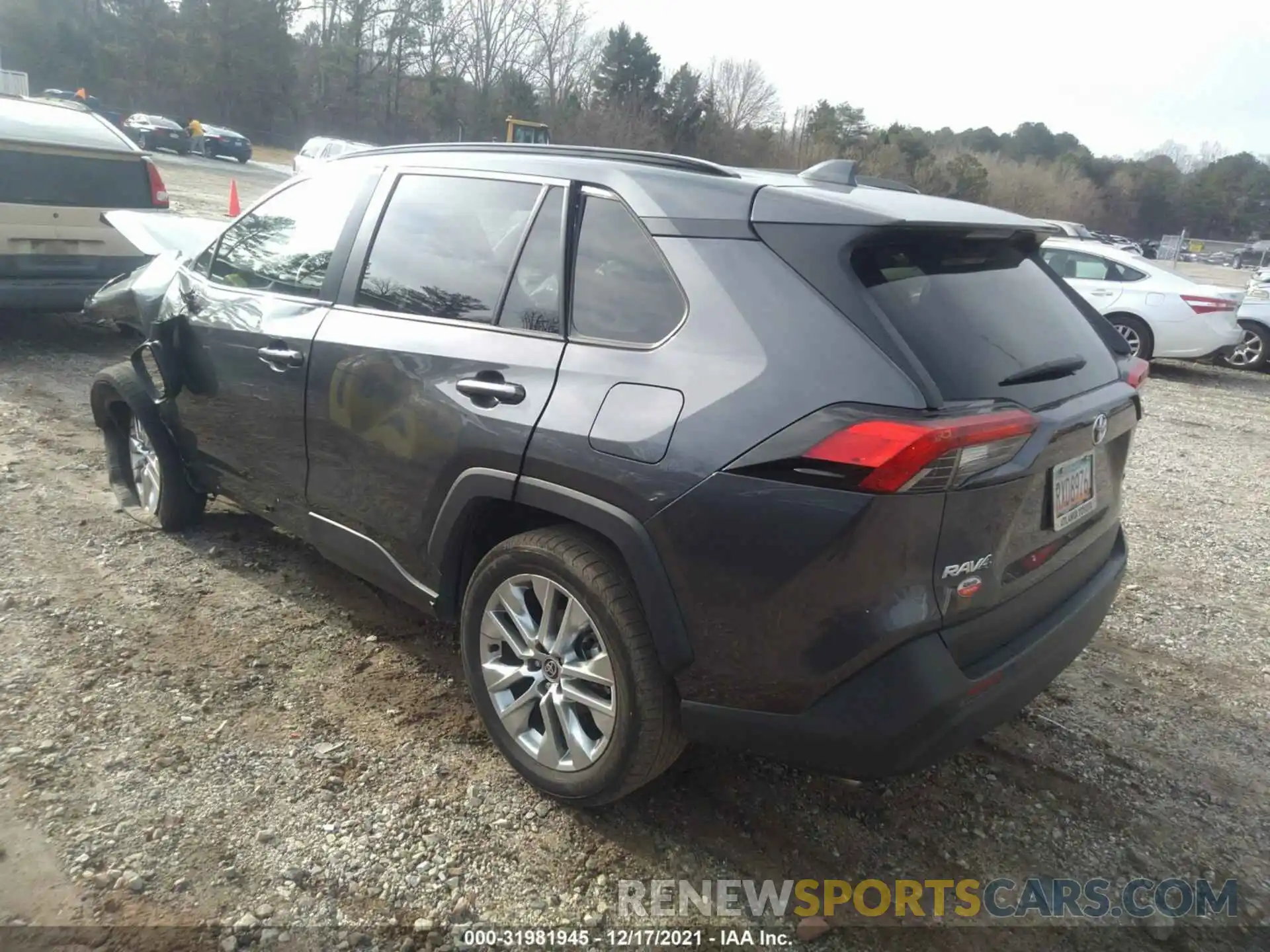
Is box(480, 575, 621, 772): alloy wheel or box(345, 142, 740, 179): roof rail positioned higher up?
box(345, 142, 740, 179): roof rail

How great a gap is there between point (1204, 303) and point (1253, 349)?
1968 millimetres

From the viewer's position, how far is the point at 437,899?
237cm

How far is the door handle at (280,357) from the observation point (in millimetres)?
3299

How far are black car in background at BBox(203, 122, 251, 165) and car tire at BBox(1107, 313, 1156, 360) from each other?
36715 mm

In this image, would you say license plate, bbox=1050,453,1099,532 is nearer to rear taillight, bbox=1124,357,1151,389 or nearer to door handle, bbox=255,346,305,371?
rear taillight, bbox=1124,357,1151,389

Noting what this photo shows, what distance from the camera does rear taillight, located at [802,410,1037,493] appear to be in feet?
6.45

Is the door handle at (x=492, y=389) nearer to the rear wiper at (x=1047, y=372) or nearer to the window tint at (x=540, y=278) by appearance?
the window tint at (x=540, y=278)

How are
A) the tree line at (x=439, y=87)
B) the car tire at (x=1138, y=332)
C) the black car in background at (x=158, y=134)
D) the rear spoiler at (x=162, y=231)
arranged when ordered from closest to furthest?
the rear spoiler at (x=162, y=231), the car tire at (x=1138, y=332), the black car in background at (x=158, y=134), the tree line at (x=439, y=87)

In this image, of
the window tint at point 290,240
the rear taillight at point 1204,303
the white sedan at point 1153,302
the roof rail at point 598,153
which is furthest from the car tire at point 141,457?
the rear taillight at point 1204,303

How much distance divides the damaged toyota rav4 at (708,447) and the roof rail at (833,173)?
0.8 inches

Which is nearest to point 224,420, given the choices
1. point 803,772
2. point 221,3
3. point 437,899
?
point 437,899

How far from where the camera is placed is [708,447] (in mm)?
2156

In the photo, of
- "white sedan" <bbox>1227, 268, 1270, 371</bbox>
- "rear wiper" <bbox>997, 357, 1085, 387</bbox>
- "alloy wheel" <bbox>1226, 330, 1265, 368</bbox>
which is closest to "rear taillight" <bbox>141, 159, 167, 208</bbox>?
"rear wiper" <bbox>997, 357, 1085, 387</bbox>

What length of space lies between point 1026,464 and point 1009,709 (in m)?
0.68
